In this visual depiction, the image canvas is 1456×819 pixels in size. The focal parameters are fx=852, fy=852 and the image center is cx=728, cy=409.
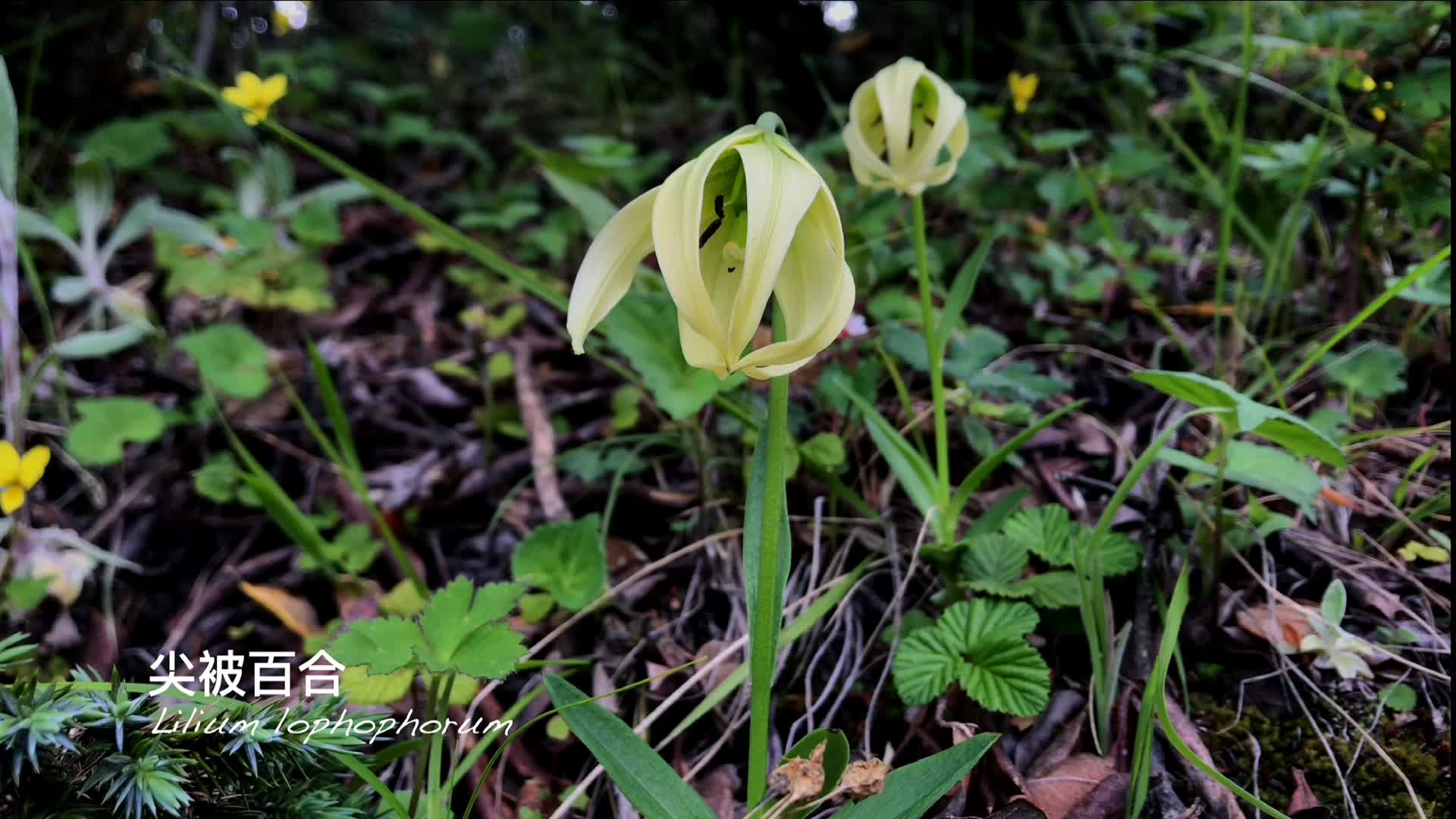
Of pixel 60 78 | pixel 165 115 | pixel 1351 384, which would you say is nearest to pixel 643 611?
pixel 1351 384

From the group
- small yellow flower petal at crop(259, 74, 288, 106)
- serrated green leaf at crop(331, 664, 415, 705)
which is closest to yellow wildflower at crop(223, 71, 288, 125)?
small yellow flower petal at crop(259, 74, 288, 106)

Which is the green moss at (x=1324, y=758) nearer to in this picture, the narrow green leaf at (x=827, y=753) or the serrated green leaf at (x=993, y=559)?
the serrated green leaf at (x=993, y=559)

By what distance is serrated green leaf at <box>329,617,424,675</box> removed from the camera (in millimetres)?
1027

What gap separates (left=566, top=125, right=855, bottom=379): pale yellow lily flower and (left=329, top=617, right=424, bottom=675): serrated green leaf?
493 millimetres

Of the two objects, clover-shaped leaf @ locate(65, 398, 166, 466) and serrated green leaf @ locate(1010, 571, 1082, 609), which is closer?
serrated green leaf @ locate(1010, 571, 1082, 609)

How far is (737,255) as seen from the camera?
875 millimetres

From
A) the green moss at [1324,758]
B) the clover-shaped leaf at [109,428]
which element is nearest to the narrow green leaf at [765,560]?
the green moss at [1324,758]

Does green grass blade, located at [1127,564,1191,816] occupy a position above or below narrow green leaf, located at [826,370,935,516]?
below

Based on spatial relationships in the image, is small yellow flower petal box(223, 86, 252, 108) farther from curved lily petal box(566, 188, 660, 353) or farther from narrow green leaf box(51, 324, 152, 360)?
curved lily petal box(566, 188, 660, 353)

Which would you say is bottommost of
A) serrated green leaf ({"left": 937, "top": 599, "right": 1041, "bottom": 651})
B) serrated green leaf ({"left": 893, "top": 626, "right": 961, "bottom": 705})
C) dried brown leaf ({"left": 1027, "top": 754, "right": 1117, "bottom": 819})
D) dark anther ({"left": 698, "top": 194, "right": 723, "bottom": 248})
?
dried brown leaf ({"left": 1027, "top": 754, "right": 1117, "bottom": 819})

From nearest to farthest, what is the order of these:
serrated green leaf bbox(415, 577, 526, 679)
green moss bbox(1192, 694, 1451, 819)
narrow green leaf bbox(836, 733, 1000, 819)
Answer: narrow green leaf bbox(836, 733, 1000, 819) → serrated green leaf bbox(415, 577, 526, 679) → green moss bbox(1192, 694, 1451, 819)

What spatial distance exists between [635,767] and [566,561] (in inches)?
21.2

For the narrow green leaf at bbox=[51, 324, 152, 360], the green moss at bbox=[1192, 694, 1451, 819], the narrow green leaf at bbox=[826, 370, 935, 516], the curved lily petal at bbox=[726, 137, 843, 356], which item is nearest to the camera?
the curved lily petal at bbox=[726, 137, 843, 356]

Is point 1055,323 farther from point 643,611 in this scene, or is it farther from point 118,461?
point 118,461
